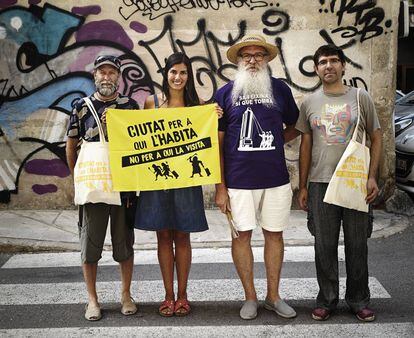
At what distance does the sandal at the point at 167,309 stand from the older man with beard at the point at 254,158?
0.53 m

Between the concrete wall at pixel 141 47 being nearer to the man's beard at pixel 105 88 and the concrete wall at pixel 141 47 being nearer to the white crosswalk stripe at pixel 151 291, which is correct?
the white crosswalk stripe at pixel 151 291

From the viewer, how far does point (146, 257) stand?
19.1 feet

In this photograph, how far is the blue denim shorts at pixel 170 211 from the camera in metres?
3.97

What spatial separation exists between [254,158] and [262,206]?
0.37 meters

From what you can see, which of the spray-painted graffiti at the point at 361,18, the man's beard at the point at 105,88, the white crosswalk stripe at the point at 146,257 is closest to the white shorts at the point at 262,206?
the man's beard at the point at 105,88

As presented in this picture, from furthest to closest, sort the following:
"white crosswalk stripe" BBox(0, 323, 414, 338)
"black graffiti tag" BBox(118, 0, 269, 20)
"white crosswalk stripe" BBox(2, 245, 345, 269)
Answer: "black graffiti tag" BBox(118, 0, 269, 20) → "white crosswalk stripe" BBox(2, 245, 345, 269) → "white crosswalk stripe" BBox(0, 323, 414, 338)

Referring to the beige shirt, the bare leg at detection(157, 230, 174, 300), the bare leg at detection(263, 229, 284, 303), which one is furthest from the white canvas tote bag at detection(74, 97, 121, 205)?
the beige shirt

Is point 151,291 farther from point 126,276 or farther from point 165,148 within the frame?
point 165,148

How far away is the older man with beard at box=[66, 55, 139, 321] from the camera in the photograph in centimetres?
392

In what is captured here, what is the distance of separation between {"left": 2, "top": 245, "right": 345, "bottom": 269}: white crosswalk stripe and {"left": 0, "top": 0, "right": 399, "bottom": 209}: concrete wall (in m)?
1.86

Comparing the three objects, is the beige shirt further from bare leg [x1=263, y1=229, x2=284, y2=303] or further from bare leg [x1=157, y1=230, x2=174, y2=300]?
bare leg [x1=157, y1=230, x2=174, y2=300]

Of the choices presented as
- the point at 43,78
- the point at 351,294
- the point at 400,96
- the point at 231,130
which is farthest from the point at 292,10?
the point at 400,96

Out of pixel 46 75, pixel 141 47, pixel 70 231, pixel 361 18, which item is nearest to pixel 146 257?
pixel 70 231

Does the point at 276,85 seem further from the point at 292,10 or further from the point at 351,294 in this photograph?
the point at 292,10
